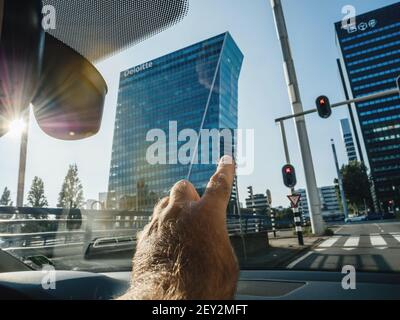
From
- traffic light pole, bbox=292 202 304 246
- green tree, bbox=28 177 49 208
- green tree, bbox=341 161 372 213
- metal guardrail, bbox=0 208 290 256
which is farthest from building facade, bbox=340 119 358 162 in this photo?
A: green tree, bbox=28 177 49 208

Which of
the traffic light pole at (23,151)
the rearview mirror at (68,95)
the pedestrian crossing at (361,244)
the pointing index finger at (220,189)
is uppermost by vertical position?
the rearview mirror at (68,95)

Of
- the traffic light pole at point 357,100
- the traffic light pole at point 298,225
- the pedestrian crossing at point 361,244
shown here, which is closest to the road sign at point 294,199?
the traffic light pole at point 298,225

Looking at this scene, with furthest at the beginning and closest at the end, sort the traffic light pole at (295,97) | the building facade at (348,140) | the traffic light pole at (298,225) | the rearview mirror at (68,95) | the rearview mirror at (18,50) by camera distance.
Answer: the building facade at (348,140) → the traffic light pole at (295,97) → the traffic light pole at (298,225) → the rearview mirror at (68,95) → the rearview mirror at (18,50)

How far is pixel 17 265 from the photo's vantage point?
1.42 meters

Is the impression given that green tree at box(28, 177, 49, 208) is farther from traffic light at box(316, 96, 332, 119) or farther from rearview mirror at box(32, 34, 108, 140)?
traffic light at box(316, 96, 332, 119)

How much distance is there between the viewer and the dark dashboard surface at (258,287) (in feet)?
3.38

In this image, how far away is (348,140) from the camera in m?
147

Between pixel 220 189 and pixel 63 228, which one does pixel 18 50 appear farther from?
pixel 63 228

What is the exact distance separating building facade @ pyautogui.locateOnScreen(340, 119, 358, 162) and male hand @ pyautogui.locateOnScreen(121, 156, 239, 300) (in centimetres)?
15592

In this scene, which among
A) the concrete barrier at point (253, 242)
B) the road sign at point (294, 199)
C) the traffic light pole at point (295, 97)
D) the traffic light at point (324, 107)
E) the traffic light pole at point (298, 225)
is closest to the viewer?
the concrete barrier at point (253, 242)

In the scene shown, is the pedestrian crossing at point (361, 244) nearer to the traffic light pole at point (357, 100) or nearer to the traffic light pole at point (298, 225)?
the traffic light pole at point (298, 225)

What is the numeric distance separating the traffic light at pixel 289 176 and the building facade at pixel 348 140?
14544 centimetres

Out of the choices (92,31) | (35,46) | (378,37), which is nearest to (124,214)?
(92,31)
